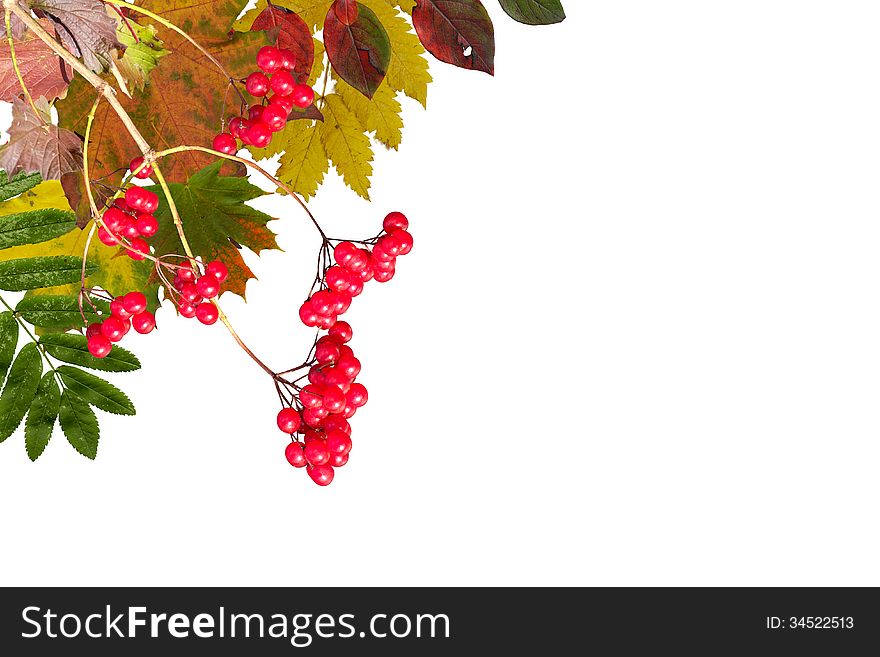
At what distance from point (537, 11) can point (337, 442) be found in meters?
0.23

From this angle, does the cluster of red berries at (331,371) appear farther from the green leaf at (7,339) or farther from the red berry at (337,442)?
the green leaf at (7,339)

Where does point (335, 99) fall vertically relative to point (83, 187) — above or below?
above

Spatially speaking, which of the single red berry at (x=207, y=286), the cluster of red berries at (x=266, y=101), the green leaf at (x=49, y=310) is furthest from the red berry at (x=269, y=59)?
the green leaf at (x=49, y=310)

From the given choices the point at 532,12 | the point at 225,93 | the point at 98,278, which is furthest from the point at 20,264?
the point at 532,12

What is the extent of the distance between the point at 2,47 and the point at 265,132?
162mm

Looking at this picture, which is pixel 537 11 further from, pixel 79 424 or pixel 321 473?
pixel 79 424

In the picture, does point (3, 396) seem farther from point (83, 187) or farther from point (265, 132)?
point (265, 132)

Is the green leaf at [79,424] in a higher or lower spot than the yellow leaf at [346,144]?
lower

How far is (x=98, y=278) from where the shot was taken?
1.84 feet

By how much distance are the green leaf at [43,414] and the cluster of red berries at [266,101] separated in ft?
0.70

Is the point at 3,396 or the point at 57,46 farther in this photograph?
the point at 3,396

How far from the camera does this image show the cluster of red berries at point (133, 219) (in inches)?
15.5

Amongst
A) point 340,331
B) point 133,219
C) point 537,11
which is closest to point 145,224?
point 133,219

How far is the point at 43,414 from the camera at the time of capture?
1.71ft
